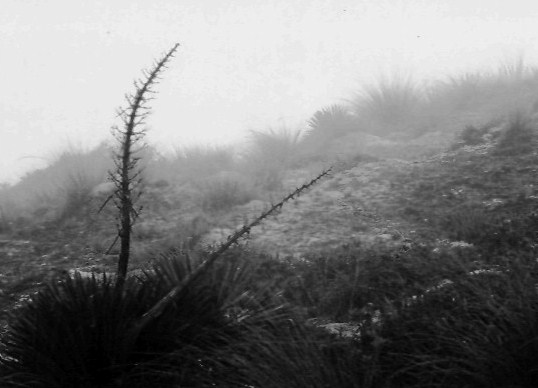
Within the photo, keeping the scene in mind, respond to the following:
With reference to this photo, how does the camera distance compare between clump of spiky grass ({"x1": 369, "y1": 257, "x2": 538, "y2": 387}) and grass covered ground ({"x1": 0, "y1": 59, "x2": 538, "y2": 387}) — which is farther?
grass covered ground ({"x1": 0, "y1": 59, "x2": 538, "y2": 387})

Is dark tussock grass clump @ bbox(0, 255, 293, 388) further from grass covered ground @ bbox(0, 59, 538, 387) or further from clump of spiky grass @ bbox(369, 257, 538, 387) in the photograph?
clump of spiky grass @ bbox(369, 257, 538, 387)

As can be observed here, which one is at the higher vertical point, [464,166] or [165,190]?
[165,190]

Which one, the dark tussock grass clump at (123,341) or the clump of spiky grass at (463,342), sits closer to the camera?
the clump of spiky grass at (463,342)

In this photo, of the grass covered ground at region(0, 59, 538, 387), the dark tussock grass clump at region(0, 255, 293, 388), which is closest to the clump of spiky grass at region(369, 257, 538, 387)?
the grass covered ground at region(0, 59, 538, 387)

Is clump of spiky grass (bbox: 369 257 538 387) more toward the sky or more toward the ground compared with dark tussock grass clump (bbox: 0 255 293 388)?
more toward the ground

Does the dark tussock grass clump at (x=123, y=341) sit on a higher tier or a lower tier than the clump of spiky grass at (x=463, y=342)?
higher

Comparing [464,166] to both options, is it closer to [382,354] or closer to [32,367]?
[382,354]

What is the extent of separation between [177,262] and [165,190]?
4.43m

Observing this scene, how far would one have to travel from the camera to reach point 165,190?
7.27 m

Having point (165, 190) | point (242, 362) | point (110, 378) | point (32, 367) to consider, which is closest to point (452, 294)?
point (242, 362)

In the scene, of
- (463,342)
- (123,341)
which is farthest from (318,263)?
(123,341)

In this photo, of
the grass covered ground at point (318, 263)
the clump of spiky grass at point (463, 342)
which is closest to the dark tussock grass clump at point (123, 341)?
the grass covered ground at point (318, 263)

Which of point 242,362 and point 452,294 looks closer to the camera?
point 242,362

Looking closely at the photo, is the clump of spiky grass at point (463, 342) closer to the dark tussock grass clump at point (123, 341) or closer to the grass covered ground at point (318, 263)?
the grass covered ground at point (318, 263)
